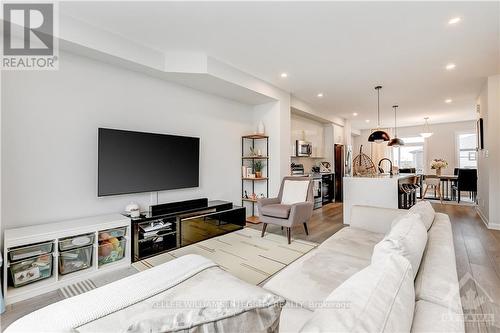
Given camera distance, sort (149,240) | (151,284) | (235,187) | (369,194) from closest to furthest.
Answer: (151,284) < (149,240) < (369,194) < (235,187)

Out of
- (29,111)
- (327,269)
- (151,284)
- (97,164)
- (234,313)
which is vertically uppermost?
(29,111)

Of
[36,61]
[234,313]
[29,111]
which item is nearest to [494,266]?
[234,313]

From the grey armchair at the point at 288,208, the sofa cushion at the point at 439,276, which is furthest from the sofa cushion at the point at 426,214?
the grey armchair at the point at 288,208

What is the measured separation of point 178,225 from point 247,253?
99 cm

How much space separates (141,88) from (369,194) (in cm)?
399

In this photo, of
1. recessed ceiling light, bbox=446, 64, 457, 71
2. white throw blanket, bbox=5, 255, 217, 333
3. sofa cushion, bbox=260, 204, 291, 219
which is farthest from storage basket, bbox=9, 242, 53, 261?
recessed ceiling light, bbox=446, 64, 457, 71

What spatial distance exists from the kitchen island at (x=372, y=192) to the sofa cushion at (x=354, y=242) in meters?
1.98

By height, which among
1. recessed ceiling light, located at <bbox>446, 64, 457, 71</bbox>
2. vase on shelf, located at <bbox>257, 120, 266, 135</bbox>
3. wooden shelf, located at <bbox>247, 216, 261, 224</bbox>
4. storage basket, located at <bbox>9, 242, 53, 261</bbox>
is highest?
recessed ceiling light, located at <bbox>446, 64, 457, 71</bbox>

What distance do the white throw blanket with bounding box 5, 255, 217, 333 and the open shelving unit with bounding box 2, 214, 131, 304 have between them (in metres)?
1.59

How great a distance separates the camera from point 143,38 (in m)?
2.77

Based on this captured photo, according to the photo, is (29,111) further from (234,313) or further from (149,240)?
(234,313)

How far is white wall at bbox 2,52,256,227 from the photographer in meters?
2.31

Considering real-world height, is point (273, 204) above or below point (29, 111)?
below

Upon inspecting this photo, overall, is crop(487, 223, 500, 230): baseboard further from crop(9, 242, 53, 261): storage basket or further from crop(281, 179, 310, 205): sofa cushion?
crop(9, 242, 53, 261): storage basket
